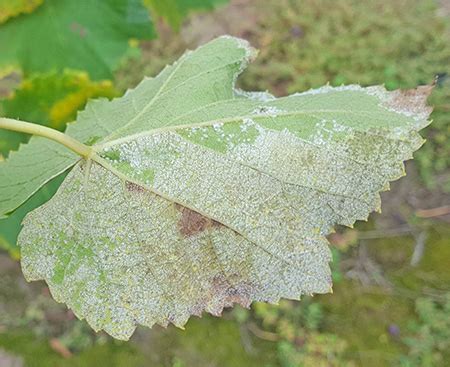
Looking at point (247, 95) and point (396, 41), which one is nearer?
point (247, 95)

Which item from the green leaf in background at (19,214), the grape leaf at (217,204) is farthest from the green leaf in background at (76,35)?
the grape leaf at (217,204)

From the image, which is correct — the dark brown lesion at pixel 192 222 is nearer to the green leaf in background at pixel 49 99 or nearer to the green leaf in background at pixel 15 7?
the green leaf in background at pixel 49 99

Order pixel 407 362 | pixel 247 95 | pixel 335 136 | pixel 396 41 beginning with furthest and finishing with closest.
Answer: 1. pixel 396 41
2. pixel 407 362
3. pixel 247 95
4. pixel 335 136

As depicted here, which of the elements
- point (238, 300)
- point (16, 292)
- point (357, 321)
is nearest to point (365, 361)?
point (357, 321)

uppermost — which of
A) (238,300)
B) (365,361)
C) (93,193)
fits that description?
(93,193)

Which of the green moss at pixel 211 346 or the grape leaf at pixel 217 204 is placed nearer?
the grape leaf at pixel 217 204

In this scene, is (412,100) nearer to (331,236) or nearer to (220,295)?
(220,295)

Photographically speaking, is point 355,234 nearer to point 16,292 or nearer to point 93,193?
point 16,292
